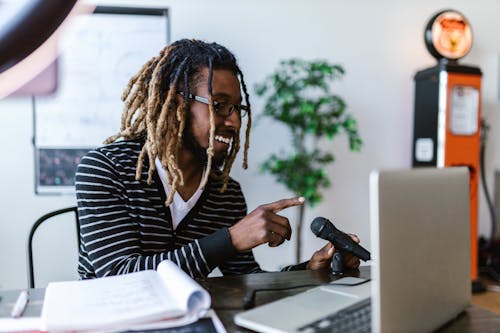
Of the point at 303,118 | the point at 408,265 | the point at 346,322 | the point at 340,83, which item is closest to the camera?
the point at 408,265

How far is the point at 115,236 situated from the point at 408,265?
0.78m

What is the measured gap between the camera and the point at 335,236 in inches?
45.8

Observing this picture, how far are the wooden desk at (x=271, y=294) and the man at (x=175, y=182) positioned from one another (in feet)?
0.22

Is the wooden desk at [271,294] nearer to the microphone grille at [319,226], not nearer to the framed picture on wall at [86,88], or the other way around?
the microphone grille at [319,226]

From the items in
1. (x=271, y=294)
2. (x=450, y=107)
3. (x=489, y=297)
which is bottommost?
(x=489, y=297)

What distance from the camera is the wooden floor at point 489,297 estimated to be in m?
2.71

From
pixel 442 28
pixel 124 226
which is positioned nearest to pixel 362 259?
pixel 124 226

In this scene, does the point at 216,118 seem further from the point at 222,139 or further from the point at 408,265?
the point at 408,265

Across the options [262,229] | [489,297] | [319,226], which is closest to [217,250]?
[262,229]

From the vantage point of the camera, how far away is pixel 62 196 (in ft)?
8.73

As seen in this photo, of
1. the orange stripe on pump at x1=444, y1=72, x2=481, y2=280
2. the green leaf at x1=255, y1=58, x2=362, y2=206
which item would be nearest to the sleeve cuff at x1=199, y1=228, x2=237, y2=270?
the green leaf at x1=255, y1=58, x2=362, y2=206

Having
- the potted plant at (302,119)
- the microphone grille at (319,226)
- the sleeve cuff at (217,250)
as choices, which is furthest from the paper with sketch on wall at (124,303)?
the potted plant at (302,119)

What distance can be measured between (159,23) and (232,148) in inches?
54.8

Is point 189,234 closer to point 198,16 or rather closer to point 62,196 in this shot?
point 62,196
